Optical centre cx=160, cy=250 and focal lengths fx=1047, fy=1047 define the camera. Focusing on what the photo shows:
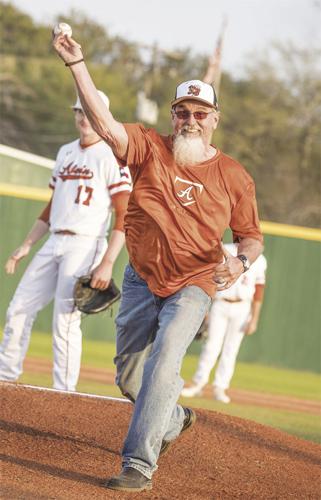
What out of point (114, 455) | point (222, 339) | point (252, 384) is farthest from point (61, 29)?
point (252, 384)

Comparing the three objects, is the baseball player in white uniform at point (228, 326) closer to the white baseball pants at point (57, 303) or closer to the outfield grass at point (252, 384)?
the outfield grass at point (252, 384)

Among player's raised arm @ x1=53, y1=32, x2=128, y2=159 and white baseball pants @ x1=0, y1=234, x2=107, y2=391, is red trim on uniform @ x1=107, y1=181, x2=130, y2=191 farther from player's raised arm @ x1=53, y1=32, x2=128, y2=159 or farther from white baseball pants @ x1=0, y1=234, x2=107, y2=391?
player's raised arm @ x1=53, y1=32, x2=128, y2=159

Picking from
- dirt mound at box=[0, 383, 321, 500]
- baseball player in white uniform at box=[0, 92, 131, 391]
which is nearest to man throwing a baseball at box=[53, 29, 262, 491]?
dirt mound at box=[0, 383, 321, 500]

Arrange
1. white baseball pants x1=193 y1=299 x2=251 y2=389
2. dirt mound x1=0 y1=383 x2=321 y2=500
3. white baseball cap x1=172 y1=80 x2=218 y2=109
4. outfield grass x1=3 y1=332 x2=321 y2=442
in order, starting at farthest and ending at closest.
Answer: white baseball pants x1=193 y1=299 x2=251 y2=389 → outfield grass x1=3 y1=332 x2=321 y2=442 → white baseball cap x1=172 y1=80 x2=218 y2=109 → dirt mound x1=0 y1=383 x2=321 y2=500

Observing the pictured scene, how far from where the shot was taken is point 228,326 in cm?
1129

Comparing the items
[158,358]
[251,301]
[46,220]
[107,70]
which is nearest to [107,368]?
[251,301]

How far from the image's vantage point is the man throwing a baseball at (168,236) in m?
5.15

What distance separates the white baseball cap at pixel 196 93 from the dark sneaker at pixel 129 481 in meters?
1.93

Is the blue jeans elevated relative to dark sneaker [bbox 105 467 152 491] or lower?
elevated

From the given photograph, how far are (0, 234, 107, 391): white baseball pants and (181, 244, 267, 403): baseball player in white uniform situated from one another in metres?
3.27

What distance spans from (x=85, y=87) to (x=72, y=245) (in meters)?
2.88

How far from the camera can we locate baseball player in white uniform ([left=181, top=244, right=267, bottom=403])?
11.0 m

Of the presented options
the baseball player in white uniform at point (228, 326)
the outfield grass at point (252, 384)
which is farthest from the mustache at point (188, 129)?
the baseball player in white uniform at point (228, 326)

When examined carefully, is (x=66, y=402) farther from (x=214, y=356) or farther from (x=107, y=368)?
(x=107, y=368)
